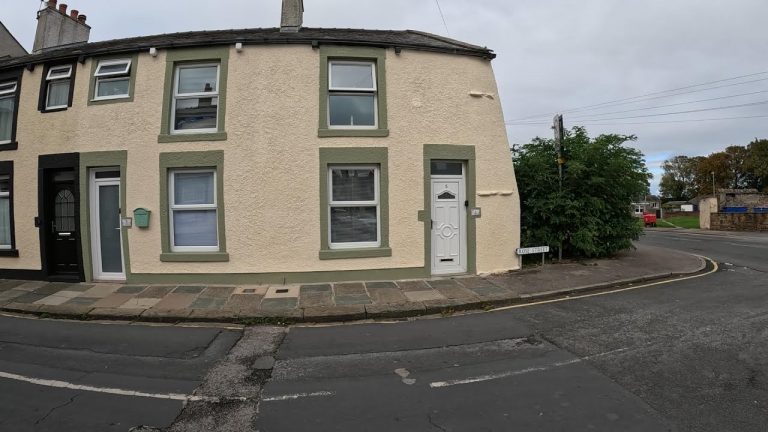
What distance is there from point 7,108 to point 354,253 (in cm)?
938

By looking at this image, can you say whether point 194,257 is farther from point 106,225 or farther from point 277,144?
point 277,144

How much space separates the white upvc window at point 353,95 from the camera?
28.9ft

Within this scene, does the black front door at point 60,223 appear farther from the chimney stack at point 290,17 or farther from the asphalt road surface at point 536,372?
the asphalt road surface at point 536,372

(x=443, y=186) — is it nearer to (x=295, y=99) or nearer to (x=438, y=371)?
(x=295, y=99)

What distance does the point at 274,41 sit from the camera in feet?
27.9

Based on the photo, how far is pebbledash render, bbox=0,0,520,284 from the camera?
844 cm

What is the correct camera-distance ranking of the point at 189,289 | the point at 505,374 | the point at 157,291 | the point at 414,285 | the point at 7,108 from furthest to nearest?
the point at 7,108 → the point at 414,285 → the point at 189,289 → the point at 157,291 → the point at 505,374

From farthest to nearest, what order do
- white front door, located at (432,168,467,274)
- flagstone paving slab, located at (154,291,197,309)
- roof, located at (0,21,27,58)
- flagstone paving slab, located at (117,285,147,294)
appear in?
roof, located at (0,21,27,58), white front door, located at (432,168,467,274), flagstone paving slab, located at (117,285,147,294), flagstone paving slab, located at (154,291,197,309)

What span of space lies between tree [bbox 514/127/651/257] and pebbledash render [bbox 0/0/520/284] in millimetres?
1339

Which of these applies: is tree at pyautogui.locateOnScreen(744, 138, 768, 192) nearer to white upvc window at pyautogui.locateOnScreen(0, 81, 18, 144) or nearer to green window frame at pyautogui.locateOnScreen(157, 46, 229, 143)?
green window frame at pyautogui.locateOnScreen(157, 46, 229, 143)

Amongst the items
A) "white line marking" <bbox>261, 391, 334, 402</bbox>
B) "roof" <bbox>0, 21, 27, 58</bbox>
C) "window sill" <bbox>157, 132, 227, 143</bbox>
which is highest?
"roof" <bbox>0, 21, 27, 58</bbox>

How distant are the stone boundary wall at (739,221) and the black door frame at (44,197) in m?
37.4

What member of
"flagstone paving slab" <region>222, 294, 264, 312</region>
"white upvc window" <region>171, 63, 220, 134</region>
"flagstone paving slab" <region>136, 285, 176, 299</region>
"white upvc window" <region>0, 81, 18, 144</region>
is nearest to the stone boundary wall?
"flagstone paving slab" <region>222, 294, 264, 312</region>

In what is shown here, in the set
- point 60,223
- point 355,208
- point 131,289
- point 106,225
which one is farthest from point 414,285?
point 60,223
